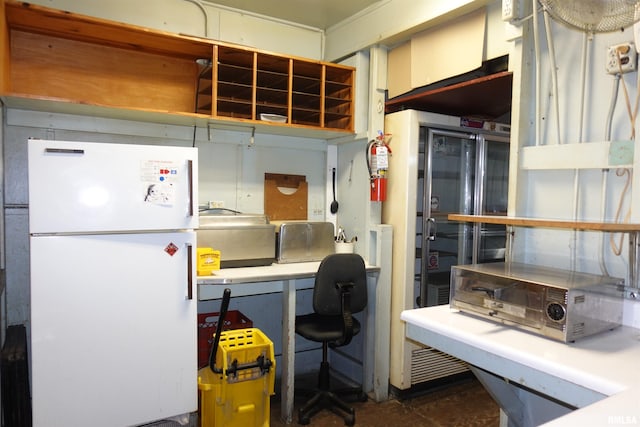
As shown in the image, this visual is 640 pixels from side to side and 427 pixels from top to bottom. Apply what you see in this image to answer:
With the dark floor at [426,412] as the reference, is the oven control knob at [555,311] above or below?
above

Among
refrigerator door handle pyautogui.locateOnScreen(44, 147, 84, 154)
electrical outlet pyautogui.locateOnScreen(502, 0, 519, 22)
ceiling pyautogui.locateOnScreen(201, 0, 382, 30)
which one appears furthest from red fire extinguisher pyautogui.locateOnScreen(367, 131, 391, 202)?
refrigerator door handle pyautogui.locateOnScreen(44, 147, 84, 154)

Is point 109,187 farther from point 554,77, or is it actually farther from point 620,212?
point 620,212

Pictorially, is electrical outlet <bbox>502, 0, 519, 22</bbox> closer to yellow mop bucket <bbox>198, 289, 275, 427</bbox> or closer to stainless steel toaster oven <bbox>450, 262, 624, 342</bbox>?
stainless steel toaster oven <bbox>450, 262, 624, 342</bbox>

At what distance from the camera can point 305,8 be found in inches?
116

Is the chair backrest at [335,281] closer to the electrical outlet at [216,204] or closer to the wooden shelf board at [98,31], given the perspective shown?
the electrical outlet at [216,204]

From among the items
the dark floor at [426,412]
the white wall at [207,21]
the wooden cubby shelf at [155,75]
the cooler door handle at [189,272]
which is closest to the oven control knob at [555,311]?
the dark floor at [426,412]

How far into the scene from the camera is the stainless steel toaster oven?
1.38 m

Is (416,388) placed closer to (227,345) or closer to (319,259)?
(319,259)

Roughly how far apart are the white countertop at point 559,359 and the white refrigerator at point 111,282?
4.15 feet

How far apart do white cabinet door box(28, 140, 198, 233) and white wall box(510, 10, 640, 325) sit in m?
1.65

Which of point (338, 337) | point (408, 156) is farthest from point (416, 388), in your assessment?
point (408, 156)

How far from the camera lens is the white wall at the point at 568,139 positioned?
5.44 ft

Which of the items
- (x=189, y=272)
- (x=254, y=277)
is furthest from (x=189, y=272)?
(x=254, y=277)

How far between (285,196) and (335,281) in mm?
976
